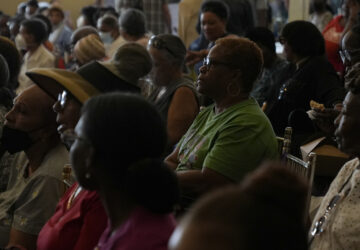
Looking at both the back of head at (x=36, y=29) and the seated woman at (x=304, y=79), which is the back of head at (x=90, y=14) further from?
the seated woman at (x=304, y=79)

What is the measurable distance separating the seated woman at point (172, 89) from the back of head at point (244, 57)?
2.72 ft

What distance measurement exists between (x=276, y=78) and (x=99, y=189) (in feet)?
10.2

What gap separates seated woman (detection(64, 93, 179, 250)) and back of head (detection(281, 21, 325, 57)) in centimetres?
276

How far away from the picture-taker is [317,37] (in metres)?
4.51

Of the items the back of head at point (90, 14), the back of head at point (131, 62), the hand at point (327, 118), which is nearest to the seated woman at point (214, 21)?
the back of head at point (131, 62)

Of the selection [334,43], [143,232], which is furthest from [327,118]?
[334,43]

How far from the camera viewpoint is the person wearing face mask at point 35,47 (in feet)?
23.8

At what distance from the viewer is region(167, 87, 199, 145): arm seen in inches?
154

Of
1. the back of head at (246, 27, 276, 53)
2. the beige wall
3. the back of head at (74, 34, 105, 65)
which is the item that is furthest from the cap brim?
the beige wall

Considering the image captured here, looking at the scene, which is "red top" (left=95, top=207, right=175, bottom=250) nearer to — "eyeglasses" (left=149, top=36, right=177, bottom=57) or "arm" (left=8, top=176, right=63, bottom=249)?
"arm" (left=8, top=176, right=63, bottom=249)

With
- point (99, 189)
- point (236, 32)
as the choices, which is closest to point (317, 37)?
point (236, 32)

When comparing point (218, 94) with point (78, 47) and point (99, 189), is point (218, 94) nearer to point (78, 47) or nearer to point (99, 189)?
point (99, 189)

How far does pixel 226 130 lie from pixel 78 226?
0.93 metres

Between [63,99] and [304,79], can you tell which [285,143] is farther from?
[304,79]
